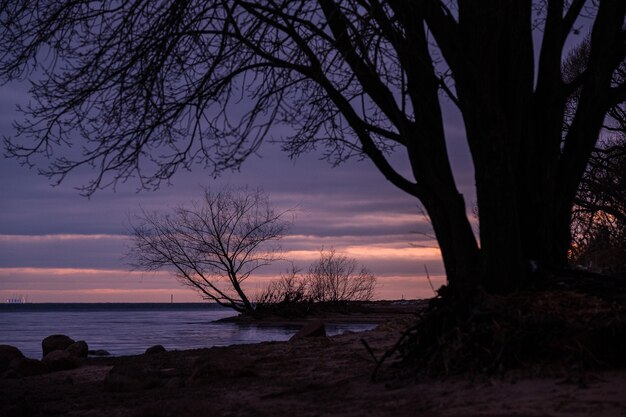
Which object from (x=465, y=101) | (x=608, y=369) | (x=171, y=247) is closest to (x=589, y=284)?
(x=608, y=369)

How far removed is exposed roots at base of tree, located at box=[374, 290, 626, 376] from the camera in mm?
5832

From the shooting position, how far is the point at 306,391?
6.83 m

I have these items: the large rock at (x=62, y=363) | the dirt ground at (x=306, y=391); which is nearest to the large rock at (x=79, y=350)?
the large rock at (x=62, y=363)

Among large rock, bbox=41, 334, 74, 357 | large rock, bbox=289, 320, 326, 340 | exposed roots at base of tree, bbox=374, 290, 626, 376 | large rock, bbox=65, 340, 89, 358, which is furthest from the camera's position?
large rock, bbox=41, 334, 74, 357

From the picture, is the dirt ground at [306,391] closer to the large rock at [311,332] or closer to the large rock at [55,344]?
the large rock at [311,332]

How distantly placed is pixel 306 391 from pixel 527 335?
2.06 meters

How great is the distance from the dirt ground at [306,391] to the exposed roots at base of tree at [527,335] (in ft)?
0.67

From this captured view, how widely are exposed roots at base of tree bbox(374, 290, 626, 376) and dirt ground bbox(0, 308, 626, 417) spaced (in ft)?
0.67

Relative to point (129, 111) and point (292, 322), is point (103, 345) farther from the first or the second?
point (129, 111)

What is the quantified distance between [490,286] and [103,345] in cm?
1525

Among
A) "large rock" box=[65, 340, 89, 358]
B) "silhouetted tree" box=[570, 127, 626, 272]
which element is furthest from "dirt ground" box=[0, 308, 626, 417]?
"silhouetted tree" box=[570, 127, 626, 272]

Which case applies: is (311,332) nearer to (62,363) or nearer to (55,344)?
(62,363)

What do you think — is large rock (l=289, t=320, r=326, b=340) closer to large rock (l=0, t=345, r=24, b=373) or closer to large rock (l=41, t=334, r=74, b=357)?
large rock (l=0, t=345, r=24, b=373)

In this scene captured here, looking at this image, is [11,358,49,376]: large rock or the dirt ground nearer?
the dirt ground
